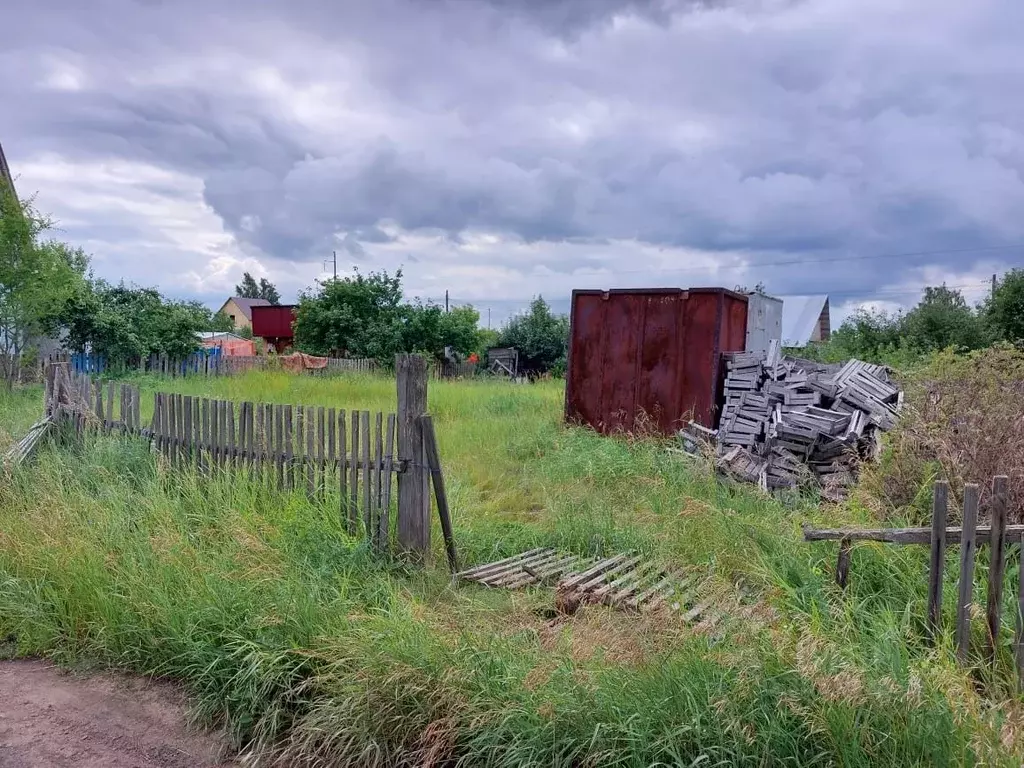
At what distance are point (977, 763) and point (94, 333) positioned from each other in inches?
834

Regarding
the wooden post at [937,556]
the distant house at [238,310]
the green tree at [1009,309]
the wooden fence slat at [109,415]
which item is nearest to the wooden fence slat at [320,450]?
the wooden fence slat at [109,415]

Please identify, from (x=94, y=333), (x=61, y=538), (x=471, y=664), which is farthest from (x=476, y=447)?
(x=94, y=333)

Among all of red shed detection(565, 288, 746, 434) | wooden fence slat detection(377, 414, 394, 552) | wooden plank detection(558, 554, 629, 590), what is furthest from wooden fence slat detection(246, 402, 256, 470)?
red shed detection(565, 288, 746, 434)

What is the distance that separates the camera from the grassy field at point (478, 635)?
2.53m

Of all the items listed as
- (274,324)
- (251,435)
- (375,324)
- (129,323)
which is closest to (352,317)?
(375,324)

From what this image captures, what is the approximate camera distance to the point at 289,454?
5250mm

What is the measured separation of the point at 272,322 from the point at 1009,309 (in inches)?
1362

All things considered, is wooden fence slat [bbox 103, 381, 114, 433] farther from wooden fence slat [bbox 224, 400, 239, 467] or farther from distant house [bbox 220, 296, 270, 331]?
distant house [bbox 220, 296, 270, 331]

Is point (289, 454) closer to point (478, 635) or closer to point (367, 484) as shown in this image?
point (367, 484)

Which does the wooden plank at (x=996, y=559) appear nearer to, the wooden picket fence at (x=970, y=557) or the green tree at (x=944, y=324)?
the wooden picket fence at (x=970, y=557)

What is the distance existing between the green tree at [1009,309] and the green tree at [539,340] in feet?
48.9

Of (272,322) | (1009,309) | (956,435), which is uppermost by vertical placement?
(1009,309)

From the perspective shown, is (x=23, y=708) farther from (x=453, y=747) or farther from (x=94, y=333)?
(x=94, y=333)

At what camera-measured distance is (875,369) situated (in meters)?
9.30
